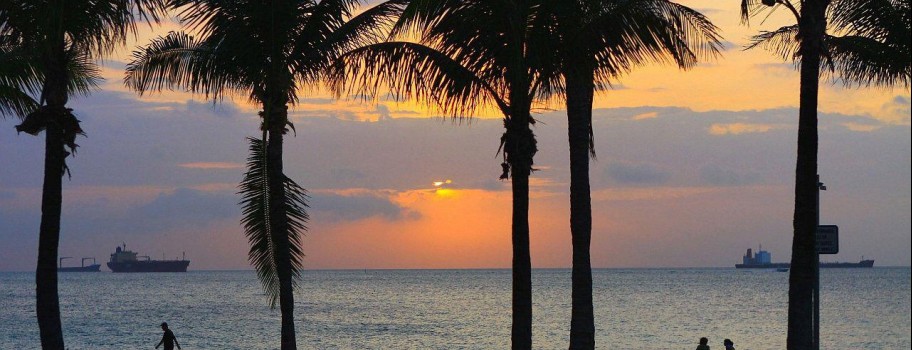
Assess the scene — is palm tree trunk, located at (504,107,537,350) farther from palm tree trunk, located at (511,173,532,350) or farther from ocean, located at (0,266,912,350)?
ocean, located at (0,266,912,350)

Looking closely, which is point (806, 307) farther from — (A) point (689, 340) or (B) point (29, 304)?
(B) point (29, 304)

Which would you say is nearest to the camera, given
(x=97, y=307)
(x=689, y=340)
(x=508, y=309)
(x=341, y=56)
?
(x=341, y=56)

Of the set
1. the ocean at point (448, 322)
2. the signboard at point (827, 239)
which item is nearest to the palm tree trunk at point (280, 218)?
the signboard at point (827, 239)

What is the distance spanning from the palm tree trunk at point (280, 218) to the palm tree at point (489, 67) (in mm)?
2779

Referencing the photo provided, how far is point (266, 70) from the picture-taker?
20.8 metres

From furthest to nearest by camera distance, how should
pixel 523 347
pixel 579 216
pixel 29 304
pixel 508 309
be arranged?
pixel 29 304, pixel 508 309, pixel 579 216, pixel 523 347

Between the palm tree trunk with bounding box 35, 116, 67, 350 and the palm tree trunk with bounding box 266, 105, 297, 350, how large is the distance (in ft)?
12.4

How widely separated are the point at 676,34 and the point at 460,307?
87513mm

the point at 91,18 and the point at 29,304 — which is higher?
the point at 91,18

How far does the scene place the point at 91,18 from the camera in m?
19.3

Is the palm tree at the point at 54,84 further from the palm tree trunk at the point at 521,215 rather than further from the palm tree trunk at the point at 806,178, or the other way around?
the palm tree trunk at the point at 806,178

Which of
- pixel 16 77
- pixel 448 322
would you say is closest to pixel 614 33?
pixel 16 77

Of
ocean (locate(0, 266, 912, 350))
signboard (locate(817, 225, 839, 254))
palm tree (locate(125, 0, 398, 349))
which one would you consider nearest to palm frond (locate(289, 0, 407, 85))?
palm tree (locate(125, 0, 398, 349))

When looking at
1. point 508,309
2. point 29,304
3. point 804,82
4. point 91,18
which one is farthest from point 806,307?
point 29,304
